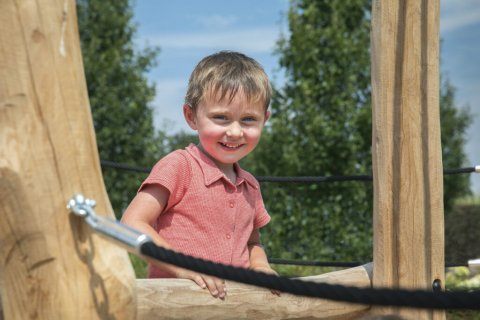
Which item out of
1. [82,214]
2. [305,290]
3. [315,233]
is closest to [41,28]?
[82,214]

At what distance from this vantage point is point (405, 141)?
2828 millimetres

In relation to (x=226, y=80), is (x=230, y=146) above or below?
below

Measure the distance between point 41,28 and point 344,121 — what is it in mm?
5427

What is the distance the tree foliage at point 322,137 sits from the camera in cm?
673

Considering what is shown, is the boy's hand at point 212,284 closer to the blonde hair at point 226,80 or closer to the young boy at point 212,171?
the young boy at point 212,171

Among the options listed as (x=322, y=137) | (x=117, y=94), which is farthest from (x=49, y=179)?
(x=117, y=94)

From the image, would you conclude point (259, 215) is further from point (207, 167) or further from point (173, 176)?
point (173, 176)

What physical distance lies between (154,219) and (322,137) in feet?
15.0

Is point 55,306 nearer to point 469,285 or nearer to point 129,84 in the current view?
point 469,285

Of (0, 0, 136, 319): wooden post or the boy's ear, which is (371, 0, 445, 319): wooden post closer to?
the boy's ear

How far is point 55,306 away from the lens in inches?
66.3

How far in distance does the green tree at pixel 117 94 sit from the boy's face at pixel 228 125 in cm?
648

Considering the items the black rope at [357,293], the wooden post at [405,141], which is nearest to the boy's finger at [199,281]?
the black rope at [357,293]

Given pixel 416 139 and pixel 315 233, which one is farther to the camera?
pixel 315 233
